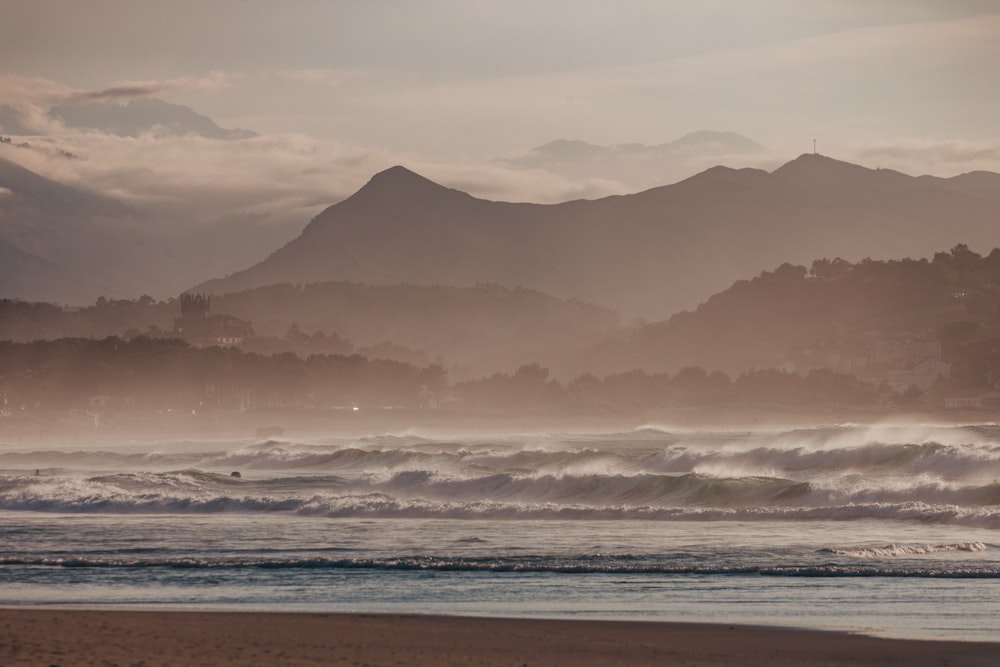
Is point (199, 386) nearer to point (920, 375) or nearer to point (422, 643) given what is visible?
point (920, 375)

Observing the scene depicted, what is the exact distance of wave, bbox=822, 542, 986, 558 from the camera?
81.5ft

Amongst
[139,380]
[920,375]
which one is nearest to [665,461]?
[920,375]

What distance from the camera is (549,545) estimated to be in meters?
27.3

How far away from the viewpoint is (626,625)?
61.3ft

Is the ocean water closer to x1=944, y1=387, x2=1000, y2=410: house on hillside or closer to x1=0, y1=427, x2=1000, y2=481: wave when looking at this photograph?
x1=0, y1=427, x2=1000, y2=481: wave

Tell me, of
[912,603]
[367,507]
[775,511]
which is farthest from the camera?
[367,507]

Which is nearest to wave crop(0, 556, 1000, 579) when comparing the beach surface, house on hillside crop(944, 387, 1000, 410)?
the beach surface

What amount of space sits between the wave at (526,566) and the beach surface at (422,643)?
4728 mm

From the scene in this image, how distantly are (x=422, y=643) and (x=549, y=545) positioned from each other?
989 centimetres

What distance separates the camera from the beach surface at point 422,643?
54.1 feet

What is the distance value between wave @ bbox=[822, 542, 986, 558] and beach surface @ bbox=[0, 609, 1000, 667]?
7.19m

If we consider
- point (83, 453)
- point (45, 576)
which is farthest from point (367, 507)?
Result: point (83, 453)

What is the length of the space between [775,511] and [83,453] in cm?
6266

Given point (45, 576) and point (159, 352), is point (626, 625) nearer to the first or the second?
point (45, 576)
